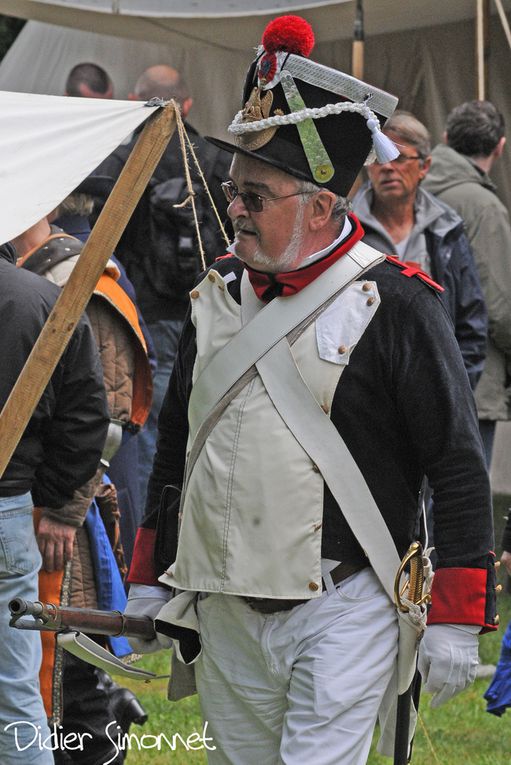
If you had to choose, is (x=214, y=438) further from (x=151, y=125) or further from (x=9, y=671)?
(x=9, y=671)

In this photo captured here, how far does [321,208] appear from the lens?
3432 millimetres

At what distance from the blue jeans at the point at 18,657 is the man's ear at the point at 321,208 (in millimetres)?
1416

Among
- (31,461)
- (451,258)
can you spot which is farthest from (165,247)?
(31,461)

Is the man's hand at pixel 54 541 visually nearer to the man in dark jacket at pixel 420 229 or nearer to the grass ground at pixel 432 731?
the grass ground at pixel 432 731

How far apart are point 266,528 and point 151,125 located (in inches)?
36.4

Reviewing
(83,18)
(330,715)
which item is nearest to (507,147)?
(83,18)

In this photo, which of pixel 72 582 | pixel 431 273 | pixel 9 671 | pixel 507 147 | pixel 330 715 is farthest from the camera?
pixel 507 147

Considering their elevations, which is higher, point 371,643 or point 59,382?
point 59,382

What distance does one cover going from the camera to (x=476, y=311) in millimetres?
6754

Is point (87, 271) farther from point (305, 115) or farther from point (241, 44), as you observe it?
point (241, 44)

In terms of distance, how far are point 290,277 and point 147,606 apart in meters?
0.92

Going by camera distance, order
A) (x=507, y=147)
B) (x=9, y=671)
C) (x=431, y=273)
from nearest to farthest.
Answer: (x=9, y=671), (x=431, y=273), (x=507, y=147)

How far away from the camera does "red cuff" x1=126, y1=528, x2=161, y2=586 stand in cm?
371

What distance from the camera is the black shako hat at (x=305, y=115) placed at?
3.37 meters
